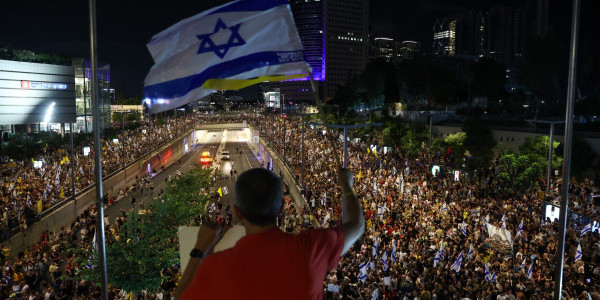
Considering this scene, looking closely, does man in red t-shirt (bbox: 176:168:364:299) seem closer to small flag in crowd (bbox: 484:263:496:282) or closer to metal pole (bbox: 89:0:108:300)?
metal pole (bbox: 89:0:108:300)

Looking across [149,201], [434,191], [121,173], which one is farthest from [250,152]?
[434,191]

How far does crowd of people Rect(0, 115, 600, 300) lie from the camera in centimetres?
1320

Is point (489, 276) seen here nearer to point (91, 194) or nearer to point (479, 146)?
point (479, 146)

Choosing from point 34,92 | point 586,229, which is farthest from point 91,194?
point 34,92

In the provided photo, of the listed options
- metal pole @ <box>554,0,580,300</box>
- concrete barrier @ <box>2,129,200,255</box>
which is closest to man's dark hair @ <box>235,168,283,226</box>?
metal pole @ <box>554,0,580,300</box>

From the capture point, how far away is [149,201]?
33.2 m

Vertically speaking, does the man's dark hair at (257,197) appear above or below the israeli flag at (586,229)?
above

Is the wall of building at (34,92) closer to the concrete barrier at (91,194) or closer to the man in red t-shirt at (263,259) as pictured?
the concrete barrier at (91,194)

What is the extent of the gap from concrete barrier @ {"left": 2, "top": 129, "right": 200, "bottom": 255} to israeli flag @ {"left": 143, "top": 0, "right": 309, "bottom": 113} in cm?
1990

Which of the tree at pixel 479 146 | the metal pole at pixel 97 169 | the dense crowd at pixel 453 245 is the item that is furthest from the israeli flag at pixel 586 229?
the metal pole at pixel 97 169

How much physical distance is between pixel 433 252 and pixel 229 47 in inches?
532

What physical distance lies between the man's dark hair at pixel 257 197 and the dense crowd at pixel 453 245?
11.0m

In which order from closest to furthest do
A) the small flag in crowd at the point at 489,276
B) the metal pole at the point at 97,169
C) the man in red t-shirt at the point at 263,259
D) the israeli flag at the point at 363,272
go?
1. the man in red t-shirt at the point at 263,259
2. the metal pole at the point at 97,169
3. the small flag in crowd at the point at 489,276
4. the israeli flag at the point at 363,272

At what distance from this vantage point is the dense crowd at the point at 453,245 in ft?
43.0
